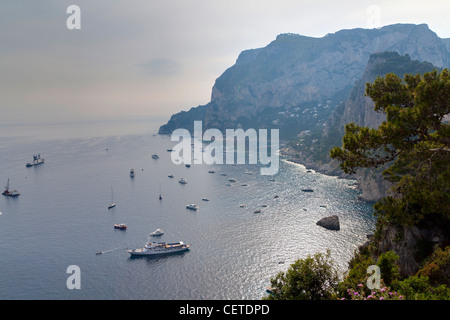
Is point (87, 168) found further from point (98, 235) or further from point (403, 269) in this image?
point (403, 269)

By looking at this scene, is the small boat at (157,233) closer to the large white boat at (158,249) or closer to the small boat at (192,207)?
the large white boat at (158,249)

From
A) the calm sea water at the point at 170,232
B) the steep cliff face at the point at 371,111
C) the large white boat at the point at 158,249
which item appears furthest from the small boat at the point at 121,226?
the steep cliff face at the point at 371,111

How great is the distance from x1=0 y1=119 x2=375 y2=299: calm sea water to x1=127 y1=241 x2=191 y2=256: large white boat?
5.69ft

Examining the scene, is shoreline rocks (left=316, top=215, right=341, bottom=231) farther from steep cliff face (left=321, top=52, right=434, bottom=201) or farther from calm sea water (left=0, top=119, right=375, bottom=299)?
steep cliff face (left=321, top=52, right=434, bottom=201)

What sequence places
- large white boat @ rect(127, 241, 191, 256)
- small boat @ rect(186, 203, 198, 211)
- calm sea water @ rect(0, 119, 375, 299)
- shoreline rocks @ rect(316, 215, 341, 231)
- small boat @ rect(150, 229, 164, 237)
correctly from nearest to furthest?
calm sea water @ rect(0, 119, 375, 299)
large white boat @ rect(127, 241, 191, 256)
small boat @ rect(150, 229, 164, 237)
shoreline rocks @ rect(316, 215, 341, 231)
small boat @ rect(186, 203, 198, 211)

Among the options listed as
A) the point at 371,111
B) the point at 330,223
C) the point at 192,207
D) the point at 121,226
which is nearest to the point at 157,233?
the point at 121,226

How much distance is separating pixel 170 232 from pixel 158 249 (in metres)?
11.9

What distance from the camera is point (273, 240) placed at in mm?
70438

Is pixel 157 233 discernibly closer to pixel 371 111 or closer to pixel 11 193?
pixel 11 193

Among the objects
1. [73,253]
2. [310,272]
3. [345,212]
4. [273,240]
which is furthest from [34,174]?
[310,272]

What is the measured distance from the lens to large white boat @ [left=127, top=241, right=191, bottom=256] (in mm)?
65062

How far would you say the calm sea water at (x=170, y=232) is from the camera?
54.2 meters

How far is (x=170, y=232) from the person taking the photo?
7750 cm

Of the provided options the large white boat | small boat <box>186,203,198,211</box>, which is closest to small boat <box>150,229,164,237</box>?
the large white boat
